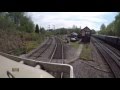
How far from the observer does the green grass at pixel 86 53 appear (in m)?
3.03

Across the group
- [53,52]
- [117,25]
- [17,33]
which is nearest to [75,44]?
[53,52]

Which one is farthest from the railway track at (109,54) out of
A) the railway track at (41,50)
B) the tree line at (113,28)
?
the railway track at (41,50)

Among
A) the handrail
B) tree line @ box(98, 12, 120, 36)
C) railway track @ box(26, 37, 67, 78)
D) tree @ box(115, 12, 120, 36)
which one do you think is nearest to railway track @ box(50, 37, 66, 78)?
railway track @ box(26, 37, 67, 78)

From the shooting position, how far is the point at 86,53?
3.11m

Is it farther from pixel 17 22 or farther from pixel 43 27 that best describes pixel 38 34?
pixel 17 22

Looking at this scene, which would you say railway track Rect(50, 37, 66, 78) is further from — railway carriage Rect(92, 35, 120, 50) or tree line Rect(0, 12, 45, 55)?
railway carriage Rect(92, 35, 120, 50)

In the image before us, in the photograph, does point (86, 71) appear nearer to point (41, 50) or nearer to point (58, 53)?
point (58, 53)

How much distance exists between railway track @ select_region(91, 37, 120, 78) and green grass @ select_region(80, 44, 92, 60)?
13 centimetres

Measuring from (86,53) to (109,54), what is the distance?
1.20 ft

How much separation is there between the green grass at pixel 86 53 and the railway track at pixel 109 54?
0.42 ft
